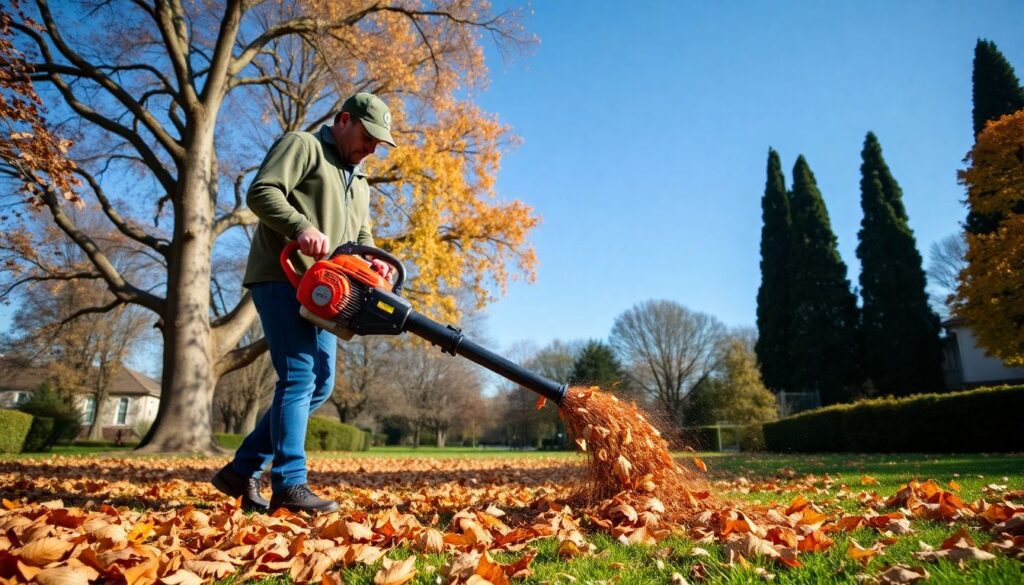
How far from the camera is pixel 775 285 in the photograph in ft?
114

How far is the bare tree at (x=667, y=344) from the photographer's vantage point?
1615 inches

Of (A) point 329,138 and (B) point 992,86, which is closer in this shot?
(A) point 329,138

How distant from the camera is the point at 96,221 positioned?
2223cm

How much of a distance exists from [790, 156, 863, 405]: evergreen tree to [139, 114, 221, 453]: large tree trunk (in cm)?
2999

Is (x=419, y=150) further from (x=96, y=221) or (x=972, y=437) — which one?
(x=96, y=221)

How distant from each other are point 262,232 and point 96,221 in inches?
980

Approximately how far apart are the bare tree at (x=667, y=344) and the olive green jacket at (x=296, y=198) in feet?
129

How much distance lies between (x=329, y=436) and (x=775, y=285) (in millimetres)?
28175

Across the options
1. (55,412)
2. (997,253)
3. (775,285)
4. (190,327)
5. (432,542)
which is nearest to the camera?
(432,542)

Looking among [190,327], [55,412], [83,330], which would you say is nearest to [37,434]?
[55,412]

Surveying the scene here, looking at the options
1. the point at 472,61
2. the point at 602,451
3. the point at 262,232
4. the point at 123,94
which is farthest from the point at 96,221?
the point at 602,451

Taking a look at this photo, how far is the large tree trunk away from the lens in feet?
33.8

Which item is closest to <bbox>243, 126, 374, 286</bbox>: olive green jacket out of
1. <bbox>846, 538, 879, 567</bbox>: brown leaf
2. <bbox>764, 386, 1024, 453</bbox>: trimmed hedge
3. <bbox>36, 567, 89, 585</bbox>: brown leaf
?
<bbox>36, 567, 89, 585</bbox>: brown leaf

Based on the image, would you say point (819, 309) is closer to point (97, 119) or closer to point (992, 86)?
point (992, 86)
